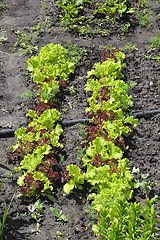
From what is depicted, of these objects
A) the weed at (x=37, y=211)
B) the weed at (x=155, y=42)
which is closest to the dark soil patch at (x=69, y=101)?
the weed at (x=37, y=211)

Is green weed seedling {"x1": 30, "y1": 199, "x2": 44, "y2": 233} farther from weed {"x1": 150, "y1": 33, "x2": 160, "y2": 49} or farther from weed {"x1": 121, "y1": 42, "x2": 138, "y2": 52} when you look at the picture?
weed {"x1": 150, "y1": 33, "x2": 160, "y2": 49}

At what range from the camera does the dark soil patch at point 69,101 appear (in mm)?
3916

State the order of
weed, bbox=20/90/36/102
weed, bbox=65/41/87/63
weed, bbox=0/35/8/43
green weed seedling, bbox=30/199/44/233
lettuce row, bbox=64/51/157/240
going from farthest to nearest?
weed, bbox=0/35/8/43 → weed, bbox=65/41/87/63 → weed, bbox=20/90/36/102 → green weed seedling, bbox=30/199/44/233 → lettuce row, bbox=64/51/157/240

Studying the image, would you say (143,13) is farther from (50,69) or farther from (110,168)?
(110,168)

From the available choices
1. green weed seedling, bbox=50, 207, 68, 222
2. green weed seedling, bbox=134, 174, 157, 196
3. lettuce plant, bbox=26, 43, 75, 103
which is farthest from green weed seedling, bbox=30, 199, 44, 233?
lettuce plant, bbox=26, 43, 75, 103

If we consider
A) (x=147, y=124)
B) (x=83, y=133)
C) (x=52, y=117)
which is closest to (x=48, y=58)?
(x=52, y=117)

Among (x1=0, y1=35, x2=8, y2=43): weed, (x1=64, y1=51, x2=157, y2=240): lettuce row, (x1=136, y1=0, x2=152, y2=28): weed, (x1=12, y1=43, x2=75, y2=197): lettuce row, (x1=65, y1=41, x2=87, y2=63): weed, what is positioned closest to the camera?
(x1=64, y1=51, x2=157, y2=240): lettuce row

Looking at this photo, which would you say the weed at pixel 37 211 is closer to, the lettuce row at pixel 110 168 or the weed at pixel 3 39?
the lettuce row at pixel 110 168

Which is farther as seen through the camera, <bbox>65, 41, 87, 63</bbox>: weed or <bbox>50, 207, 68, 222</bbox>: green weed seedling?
<bbox>65, 41, 87, 63</bbox>: weed

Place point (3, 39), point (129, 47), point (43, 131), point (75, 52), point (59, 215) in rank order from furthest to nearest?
point (3, 39), point (129, 47), point (75, 52), point (43, 131), point (59, 215)

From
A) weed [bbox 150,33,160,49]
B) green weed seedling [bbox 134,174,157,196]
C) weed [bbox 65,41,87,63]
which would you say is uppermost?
weed [bbox 150,33,160,49]

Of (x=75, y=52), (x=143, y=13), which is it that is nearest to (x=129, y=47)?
(x=75, y=52)

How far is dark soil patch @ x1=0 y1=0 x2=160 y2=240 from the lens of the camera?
3.92 meters

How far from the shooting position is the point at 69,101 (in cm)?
551
